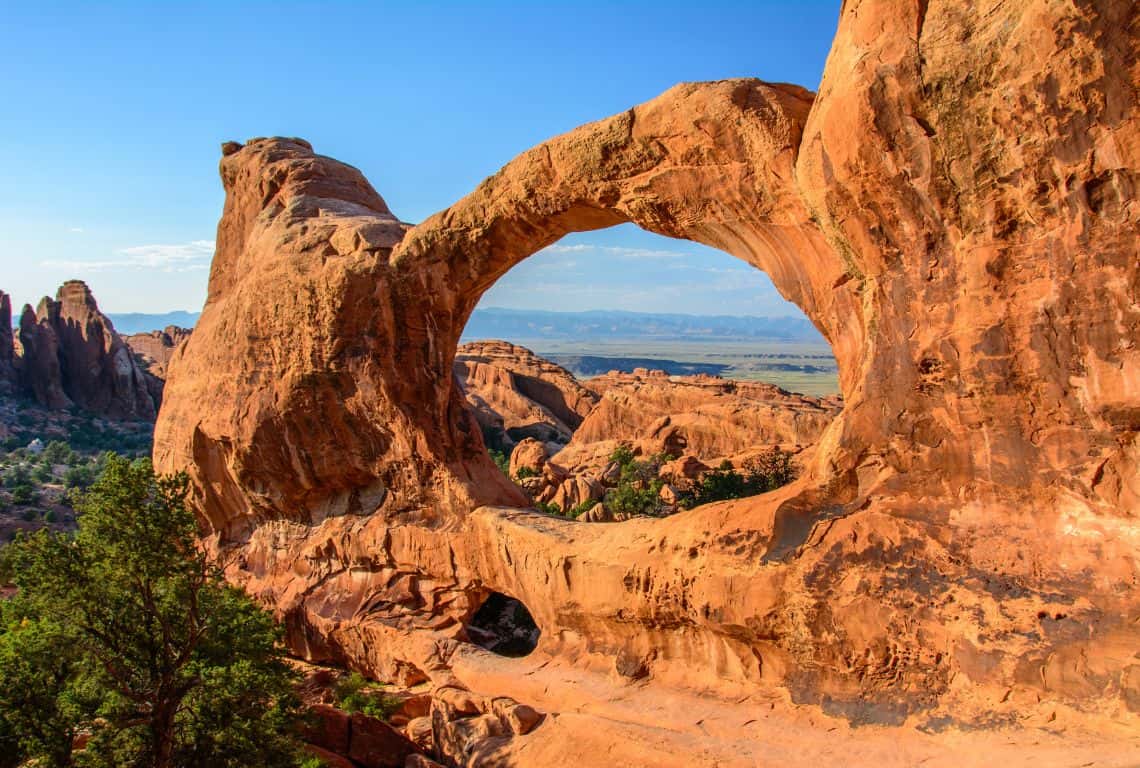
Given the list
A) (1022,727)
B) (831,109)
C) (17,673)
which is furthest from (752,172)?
(17,673)

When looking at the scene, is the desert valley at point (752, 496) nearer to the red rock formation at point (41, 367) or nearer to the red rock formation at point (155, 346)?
the red rock formation at point (41, 367)

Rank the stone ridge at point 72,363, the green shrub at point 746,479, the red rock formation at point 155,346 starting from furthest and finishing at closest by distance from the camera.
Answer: the red rock formation at point 155,346
the stone ridge at point 72,363
the green shrub at point 746,479

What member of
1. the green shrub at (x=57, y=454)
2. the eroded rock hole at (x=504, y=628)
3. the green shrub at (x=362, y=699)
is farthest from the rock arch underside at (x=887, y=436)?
the green shrub at (x=57, y=454)

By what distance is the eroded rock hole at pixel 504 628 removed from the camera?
1836 centimetres

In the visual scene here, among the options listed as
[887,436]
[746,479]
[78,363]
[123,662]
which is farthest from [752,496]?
[78,363]

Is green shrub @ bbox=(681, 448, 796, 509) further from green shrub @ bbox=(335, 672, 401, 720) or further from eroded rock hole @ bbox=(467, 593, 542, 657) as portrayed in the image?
green shrub @ bbox=(335, 672, 401, 720)

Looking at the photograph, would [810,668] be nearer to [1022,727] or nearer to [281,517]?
[1022,727]

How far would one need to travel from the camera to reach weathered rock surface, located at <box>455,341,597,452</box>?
54125 mm

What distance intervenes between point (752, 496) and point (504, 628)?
9708mm

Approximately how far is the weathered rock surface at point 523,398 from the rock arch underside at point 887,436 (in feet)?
124

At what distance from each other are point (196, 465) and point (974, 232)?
57.0ft

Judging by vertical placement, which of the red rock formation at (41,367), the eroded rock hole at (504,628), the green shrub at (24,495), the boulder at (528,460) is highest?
the red rock formation at (41,367)

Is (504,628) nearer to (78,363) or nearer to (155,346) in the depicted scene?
(78,363)

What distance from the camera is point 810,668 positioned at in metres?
10.1
